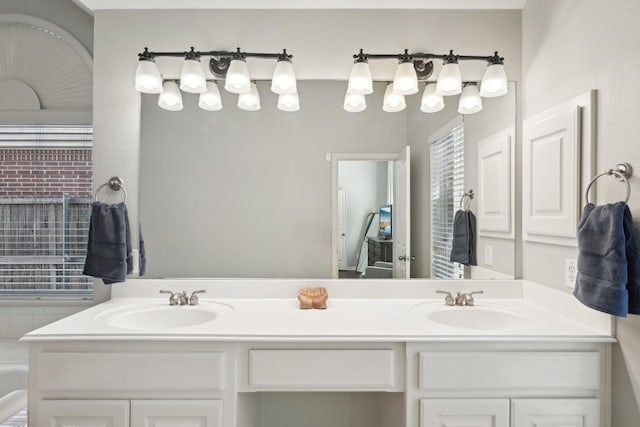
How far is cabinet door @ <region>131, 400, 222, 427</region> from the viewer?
1.29 m

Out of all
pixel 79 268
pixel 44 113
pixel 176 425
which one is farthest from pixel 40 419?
pixel 44 113

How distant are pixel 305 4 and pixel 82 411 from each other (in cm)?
205

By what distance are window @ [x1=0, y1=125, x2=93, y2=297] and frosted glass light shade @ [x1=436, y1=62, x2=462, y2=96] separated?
2.19 metres

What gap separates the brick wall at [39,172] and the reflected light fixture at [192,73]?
3.51 feet

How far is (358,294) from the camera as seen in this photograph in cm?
187

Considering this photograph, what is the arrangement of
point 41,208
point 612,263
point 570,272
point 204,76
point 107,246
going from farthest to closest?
point 41,208, point 204,76, point 107,246, point 570,272, point 612,263

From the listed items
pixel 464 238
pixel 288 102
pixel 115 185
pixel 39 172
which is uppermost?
pixel 288 102

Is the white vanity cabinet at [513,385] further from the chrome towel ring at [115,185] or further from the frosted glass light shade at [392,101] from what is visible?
the chrome towel ring at [115,185]

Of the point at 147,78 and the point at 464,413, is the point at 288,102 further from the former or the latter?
the point at 464,413

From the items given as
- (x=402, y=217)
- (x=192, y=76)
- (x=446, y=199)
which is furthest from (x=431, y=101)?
(x=192, y=76)

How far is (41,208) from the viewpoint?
229 cm

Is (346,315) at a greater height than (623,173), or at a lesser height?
lesser

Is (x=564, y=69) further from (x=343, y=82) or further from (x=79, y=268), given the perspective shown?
(x=79, y=268)

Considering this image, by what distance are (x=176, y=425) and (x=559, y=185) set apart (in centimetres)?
181
